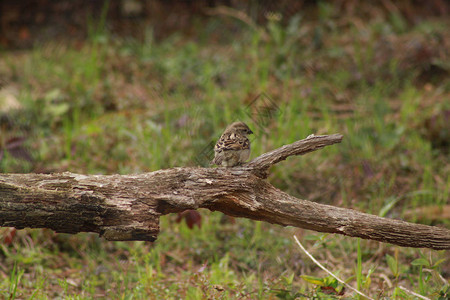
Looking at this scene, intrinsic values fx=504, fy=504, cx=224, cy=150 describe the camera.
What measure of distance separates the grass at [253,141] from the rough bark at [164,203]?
0.33m

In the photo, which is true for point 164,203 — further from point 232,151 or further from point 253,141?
point 253,141

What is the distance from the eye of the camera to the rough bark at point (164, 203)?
276cm

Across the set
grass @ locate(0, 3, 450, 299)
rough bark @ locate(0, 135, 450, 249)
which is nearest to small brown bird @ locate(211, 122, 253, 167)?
rough bark @ locate(0, 135, 450, 249)

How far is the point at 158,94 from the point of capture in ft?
21.7

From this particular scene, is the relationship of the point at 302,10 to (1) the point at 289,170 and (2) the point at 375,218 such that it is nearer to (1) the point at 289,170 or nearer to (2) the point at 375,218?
(1) the point at 289,170

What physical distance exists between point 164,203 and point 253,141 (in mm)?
2119

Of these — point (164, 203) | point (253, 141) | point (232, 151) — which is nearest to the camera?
point (164, 203)

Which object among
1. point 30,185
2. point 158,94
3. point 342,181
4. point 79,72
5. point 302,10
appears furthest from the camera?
point 302,10

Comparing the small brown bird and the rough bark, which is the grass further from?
the small brown bird

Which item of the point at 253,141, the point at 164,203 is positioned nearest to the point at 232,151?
the point at 164,203

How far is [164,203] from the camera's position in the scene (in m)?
2.93

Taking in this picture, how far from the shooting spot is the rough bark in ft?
9.04

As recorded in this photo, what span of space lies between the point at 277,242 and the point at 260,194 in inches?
64.3

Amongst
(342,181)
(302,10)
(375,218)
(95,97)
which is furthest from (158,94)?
(375,218)
